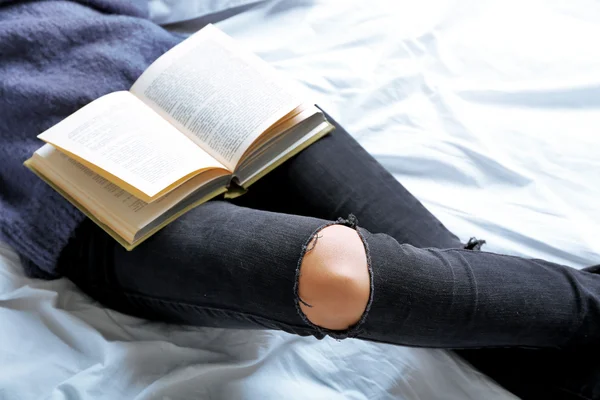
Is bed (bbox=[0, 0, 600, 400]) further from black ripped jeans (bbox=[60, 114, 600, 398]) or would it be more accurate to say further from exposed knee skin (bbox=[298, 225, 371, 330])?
exposed knee skin (bbox=[298, 225, 371, 330])

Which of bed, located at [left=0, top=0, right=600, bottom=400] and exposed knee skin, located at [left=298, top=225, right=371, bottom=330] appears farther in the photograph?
bed, located at [left=0, top=0, right=600, bottom=400]

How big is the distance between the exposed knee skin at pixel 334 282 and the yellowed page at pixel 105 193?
18cm

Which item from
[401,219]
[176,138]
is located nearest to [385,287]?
[401,219]

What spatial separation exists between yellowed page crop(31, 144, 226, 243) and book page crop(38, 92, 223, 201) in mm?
23

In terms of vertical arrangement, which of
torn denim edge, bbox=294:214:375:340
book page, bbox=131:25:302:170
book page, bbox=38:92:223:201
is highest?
book page, bbox=131:25:302:170

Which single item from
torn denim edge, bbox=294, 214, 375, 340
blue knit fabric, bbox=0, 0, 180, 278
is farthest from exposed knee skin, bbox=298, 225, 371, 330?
blue knit fabric, bbox=0, 0, 180, 278

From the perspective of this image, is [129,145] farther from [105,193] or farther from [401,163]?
[401,163]

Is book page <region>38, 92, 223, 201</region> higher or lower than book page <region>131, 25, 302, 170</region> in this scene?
lower

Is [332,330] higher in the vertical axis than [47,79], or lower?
lower

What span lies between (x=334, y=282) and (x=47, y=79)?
1.61ft

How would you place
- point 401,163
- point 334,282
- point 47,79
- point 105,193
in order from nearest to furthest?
point 334,282 < point 105,193 < point 47,79 < point 401,163

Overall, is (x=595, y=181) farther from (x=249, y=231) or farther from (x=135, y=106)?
(x=135, y=106)

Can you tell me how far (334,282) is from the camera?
63 centimetres

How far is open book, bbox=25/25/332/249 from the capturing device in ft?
2.33
